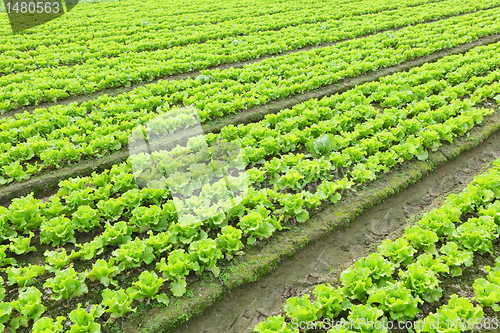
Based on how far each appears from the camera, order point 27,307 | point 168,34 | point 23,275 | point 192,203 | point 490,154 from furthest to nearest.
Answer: point 168,34
point 490,154
point 192,203
point 23,275
point 27,307

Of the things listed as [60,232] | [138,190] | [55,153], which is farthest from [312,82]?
[60,232]

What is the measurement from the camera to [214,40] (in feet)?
58.5

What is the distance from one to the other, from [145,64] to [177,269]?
11179mm

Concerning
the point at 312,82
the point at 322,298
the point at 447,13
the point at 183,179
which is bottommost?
the point at 322,298

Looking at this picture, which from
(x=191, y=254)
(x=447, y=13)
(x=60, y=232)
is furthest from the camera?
(x=447, y=13)

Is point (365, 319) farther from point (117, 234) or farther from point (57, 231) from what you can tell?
point (57, 231)

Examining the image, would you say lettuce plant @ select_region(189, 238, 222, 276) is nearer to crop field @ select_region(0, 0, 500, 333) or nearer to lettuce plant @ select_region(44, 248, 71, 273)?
crop field @ select_region(0, 0, 500, 333)

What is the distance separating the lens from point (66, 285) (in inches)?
184

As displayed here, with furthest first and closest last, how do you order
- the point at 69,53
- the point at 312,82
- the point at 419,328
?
the point at 69,53, the point at 312,82, the point at 419,328

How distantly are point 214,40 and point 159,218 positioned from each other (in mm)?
14372

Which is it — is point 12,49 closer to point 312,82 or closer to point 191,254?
point 312,82

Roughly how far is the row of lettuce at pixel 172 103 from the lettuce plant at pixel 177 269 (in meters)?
4.32

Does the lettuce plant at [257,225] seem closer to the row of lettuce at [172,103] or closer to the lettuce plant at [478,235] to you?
the lettuce plant at [478,235]

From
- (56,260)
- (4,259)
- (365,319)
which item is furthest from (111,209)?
(365,319)
